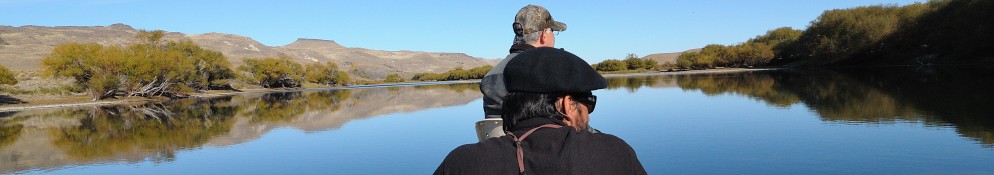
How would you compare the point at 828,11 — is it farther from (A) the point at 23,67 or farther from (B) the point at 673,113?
(A) the point at 23,67

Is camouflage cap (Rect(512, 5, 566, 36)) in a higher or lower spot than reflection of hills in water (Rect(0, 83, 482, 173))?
higher

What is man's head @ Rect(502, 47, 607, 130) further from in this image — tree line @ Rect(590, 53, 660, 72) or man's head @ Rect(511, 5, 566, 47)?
tree line @ Rect(590, 53, 660, 72)

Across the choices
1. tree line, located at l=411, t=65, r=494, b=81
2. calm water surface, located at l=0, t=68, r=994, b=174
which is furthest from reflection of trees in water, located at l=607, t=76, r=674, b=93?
tree line, located at l=411, t=65, r=494, b=81

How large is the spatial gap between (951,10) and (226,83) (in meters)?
57.8

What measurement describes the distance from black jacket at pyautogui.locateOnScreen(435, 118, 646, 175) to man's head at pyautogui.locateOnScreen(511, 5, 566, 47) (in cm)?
131

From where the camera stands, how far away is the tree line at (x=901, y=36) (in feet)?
153

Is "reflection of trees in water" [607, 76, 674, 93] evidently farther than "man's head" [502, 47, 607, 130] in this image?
Yes

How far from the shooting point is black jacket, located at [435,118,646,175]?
162cm

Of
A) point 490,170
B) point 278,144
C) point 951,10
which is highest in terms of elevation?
point 951,10

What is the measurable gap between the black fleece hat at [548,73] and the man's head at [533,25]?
122 centimetres

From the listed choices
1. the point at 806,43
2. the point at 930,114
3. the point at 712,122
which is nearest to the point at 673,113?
the point at 712,122

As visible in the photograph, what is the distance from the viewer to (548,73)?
1.69 m

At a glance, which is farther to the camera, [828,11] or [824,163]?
[828,11]

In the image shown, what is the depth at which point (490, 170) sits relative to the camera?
162 cm
